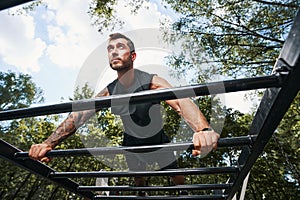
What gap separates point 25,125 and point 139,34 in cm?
1328

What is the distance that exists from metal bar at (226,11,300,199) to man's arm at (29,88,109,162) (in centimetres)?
105

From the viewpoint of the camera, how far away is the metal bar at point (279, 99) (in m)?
0.75

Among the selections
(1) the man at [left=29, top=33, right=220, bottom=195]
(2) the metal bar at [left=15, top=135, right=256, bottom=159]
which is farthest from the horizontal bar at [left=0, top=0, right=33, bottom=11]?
(1) the man at [left=29, top=33, right=220, bottom=195]

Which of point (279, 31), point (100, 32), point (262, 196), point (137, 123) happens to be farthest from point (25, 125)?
point (137, 123)

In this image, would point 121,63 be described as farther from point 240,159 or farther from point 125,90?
point 240,159

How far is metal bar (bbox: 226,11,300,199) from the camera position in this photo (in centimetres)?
75

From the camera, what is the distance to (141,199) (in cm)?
207

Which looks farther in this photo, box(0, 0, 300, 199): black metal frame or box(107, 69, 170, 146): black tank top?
box(107, 69, 170, 146): black tank top

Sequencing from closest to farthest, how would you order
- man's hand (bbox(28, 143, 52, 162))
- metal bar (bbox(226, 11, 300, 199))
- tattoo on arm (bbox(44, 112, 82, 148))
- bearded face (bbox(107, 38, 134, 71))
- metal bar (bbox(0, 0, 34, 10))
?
metal bar (bbox(0, 0, 34, 10))
metal bar (bbox(226, 11, 300, 199))
man's hand (bbox(28, 143, 52, 162))
tattoo on arm (bbox(44, 112, 82, 148))
bearded face (bbox(107, 38, 134, 71))

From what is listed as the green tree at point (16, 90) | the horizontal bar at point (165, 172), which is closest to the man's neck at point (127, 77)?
the horizontal bar at point (165, 172)

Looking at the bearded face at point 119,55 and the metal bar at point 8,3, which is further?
the bearded face at point 119,55

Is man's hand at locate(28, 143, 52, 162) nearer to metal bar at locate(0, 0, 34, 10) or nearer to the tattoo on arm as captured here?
the tattoo on arm

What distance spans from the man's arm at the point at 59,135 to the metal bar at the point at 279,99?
1.05 metres

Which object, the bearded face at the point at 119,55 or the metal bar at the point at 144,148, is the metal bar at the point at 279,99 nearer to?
the metal bar at the point at 144,148
